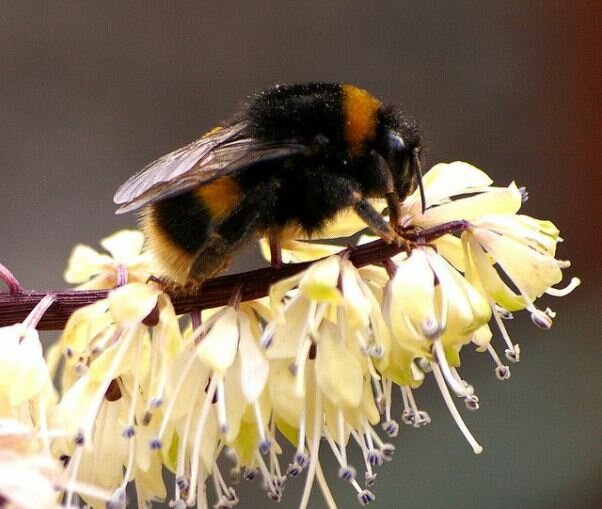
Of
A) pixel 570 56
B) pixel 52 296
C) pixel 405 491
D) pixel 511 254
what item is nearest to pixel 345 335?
pixel 511 254

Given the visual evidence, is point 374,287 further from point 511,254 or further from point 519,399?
point 519,399

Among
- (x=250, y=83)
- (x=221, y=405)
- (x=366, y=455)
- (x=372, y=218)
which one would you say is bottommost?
(x=250, y=83)

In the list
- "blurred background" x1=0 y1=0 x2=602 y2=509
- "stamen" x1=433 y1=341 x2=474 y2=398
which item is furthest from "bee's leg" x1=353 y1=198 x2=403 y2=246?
"blurred background" x1=0 y1=0 x2=602 y2=509

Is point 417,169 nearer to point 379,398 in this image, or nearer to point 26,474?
point 379,398

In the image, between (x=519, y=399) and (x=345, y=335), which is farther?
(x=519, y=399)

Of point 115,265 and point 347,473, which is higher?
point 115,265

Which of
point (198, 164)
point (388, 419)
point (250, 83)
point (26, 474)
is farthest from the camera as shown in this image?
point (250, 83)

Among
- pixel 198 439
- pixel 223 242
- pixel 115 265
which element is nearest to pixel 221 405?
pixel 198 439
